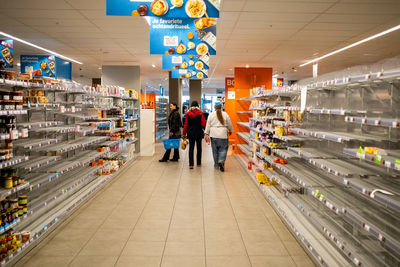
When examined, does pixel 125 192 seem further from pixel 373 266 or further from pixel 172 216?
pixel 373 266

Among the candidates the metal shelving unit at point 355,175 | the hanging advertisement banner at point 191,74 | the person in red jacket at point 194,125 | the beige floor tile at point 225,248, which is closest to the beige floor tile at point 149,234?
the beige floor tile at point 225,248

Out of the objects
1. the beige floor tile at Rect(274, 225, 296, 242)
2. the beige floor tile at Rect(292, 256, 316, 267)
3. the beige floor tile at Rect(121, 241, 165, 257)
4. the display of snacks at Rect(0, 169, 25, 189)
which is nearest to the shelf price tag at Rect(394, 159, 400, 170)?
the beige floor tile at Rect(292, 256, 316, 267)

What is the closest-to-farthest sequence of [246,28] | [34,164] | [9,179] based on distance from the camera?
[9,179], [34,164], [246,28]

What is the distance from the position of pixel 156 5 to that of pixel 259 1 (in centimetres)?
196

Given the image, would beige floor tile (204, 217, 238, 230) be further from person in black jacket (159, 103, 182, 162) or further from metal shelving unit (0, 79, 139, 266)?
person in black jacket (159, 103, 182, 162)

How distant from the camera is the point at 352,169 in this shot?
11.2ft

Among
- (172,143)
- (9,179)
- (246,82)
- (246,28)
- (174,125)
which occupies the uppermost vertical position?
(246,28)

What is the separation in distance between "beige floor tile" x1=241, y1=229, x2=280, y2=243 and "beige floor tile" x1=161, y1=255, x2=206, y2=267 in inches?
31.1

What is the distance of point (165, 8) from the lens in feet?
13.4

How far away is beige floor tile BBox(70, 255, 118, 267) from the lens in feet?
11.4

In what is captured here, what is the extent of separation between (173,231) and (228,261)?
1.07 metres

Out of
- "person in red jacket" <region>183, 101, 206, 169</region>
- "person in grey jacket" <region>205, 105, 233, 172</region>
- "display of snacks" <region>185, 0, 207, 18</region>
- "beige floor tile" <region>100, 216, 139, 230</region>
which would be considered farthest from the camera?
"person in red jacket" <region>183, 101, 206, 169</region>

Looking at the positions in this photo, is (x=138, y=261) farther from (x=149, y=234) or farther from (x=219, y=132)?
(x=219, y=132)

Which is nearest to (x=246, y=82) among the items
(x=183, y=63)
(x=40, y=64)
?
(x=183, y=63)
